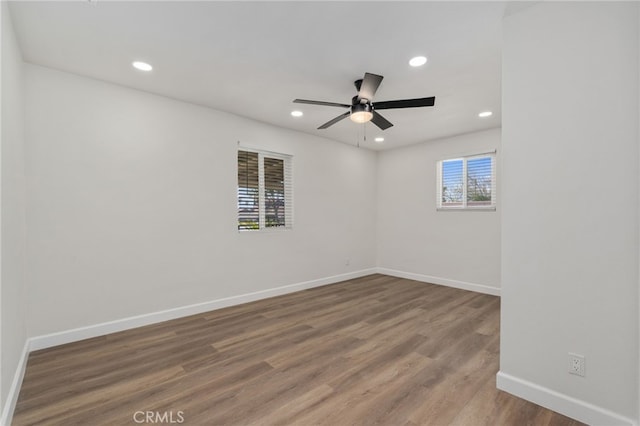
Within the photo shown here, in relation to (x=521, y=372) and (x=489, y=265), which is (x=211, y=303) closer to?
(x=521, y=372)

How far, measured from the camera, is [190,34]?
227 centimetres

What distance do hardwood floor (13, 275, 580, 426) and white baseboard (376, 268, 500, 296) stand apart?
1.12m

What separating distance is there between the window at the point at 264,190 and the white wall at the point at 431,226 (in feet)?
7.73

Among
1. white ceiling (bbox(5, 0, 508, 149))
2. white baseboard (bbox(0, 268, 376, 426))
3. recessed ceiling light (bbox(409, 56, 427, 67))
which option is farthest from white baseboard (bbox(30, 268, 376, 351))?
recessed ceiling light (bbox(409, 56, 427, 67))

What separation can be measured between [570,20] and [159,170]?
12.7 ft

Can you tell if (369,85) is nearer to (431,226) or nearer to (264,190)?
(264,190)

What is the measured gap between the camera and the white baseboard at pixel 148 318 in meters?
2.78

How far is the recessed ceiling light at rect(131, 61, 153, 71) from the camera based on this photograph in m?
2.71

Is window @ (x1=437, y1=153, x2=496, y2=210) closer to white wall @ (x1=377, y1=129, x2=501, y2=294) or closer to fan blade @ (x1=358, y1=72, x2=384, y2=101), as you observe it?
white wall @ (x1=377, y1=129, x2=501, y2=294)

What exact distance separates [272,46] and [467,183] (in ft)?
13.4

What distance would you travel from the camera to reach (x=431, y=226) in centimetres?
542

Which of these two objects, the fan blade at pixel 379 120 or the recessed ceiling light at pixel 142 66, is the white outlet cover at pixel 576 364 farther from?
the recessed ceiling light at pixel 142 66

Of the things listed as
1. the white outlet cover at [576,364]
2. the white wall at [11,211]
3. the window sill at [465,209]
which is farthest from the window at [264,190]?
the white outlet cover at [576,364]

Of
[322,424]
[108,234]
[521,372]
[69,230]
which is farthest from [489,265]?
[69,230]
